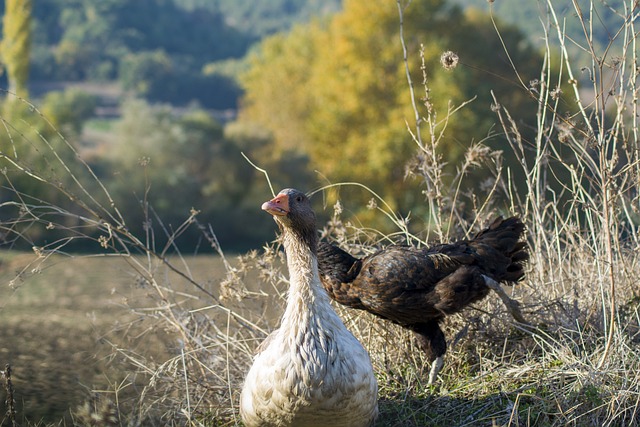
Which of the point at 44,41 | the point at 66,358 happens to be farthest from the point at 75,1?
the point at 66,358

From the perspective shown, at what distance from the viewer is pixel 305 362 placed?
13.0ft

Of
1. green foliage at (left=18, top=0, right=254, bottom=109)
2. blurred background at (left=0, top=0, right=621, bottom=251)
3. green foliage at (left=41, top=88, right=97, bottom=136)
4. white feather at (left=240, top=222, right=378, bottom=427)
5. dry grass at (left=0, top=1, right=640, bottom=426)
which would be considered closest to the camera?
white feather at (left=240, top=222, right=378, bottom=427)

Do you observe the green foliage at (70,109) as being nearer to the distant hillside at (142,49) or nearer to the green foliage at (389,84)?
the green foliage at (389,84)

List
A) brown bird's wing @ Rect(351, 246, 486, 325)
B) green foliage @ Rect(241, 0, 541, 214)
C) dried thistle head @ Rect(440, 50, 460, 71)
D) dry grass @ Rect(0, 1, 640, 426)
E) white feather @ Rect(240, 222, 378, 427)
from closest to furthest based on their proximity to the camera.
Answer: white feather @ Rect(240, 222, 378, 427) < dried thistle head @ Rect(440, 50, 460, 71) < dry grass @ Rect(0, 1, 640, 426) < brown bird's wing @ Rect(351, 246, 486, 325) < green foliage @ Rect(241, 0, 541, 214)

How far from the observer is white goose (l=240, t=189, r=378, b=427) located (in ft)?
13.1

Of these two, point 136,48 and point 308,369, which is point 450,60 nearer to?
point 308,369

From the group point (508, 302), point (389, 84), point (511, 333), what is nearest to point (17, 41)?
point (389, 84)

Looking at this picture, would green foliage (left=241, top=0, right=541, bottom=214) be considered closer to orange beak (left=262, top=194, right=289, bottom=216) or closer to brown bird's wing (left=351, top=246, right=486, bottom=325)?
brown bird's wing (left=351, top=246, right=486, bottom=325)

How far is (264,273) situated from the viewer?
19.0ft

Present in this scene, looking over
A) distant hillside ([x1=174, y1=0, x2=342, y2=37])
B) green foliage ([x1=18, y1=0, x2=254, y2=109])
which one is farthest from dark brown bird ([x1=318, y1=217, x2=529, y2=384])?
distant hillside ([x1=174, y1=0, x2=342, y2=37])

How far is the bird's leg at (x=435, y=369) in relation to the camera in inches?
205

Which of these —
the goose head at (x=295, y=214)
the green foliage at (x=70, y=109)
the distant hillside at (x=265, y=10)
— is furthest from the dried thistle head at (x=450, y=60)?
the distant hillside at (x=265, y=10)

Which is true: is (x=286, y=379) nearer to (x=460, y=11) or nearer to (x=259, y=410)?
(x=259, y=410)

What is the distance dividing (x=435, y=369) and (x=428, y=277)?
62cm
